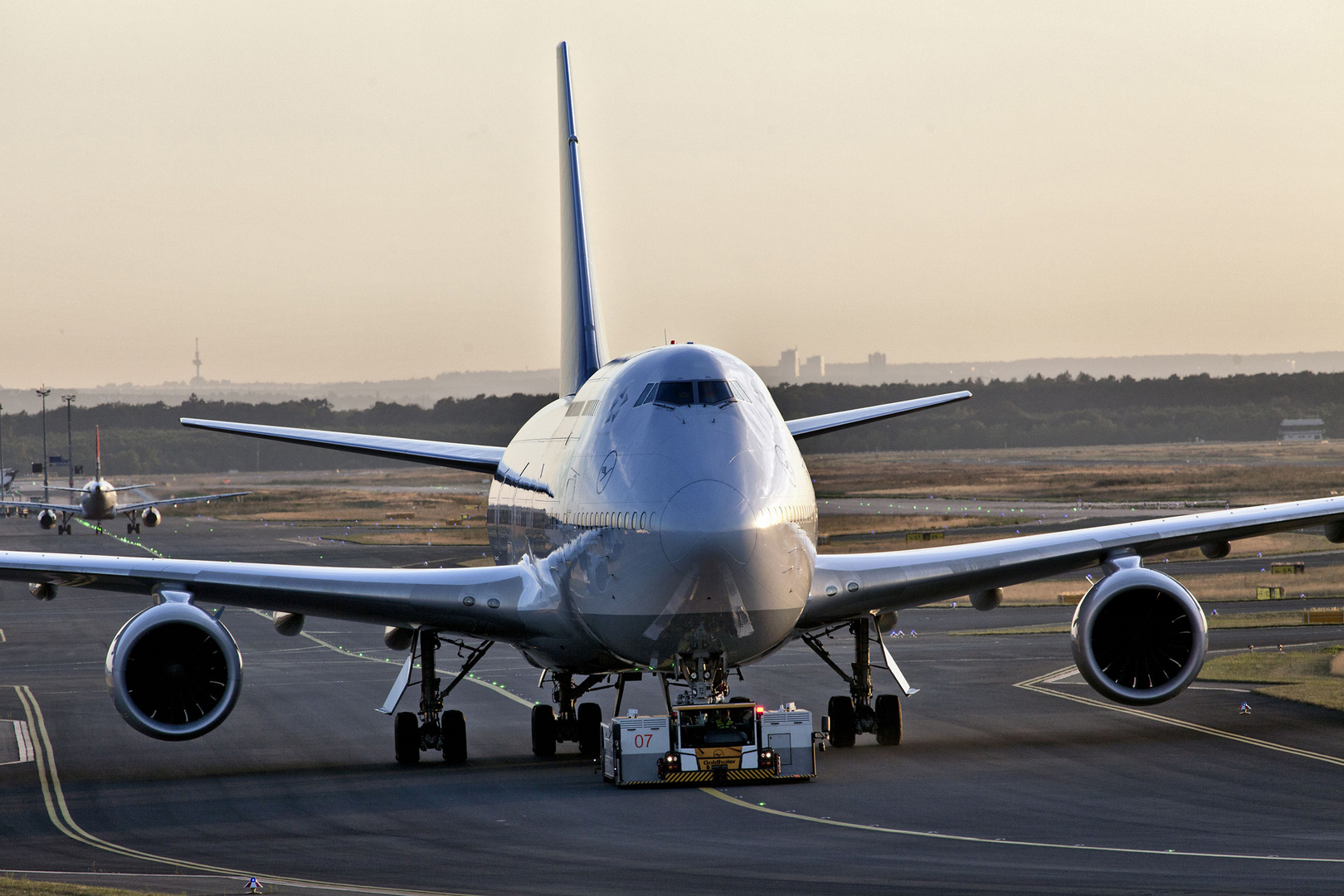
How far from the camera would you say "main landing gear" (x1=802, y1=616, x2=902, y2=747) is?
2633 centimetres

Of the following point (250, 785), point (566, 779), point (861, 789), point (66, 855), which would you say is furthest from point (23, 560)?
point (861, 789)

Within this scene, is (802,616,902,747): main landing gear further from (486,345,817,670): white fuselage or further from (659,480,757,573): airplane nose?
(659,480,757,573): airplane nose

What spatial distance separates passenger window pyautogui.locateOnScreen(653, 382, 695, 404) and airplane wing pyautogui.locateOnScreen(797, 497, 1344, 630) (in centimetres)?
418

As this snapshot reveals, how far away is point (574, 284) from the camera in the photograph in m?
31.2

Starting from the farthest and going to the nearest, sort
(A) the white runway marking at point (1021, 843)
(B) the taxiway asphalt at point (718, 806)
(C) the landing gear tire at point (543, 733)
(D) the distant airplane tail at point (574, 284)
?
(D) the distant airplane tail at point (574, 284)
(C) the landing gear tire at point (543, 733)
(A) the white runway marking at point (1021, 843)
(B) the taxiway asphalt at point (718, 806)

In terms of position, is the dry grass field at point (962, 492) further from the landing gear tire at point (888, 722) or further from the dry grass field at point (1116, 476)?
the landing gear tire at point (888, 722)

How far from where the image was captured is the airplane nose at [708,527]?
18984 millimetres

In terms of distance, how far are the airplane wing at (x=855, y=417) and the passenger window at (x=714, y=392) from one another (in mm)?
5883

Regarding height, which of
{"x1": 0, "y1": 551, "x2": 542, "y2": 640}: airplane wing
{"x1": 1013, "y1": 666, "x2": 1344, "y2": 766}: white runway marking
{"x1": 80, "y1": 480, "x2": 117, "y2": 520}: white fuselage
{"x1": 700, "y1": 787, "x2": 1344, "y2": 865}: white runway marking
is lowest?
{"x1": 1013, "y1": 666, "x2": 1344, "y2": 766}: white runway marking

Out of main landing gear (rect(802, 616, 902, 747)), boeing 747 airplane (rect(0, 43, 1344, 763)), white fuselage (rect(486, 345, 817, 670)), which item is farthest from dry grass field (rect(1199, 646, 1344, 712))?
white fuselage (rect(486, 345, 817, 670))

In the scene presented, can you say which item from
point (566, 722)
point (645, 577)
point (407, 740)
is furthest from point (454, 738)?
point (645, 577)

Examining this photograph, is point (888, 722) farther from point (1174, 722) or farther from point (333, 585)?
point (333, 585)

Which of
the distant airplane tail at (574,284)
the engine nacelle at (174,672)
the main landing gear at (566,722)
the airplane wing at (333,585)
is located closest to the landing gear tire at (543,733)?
the main landing gear at (566,722)

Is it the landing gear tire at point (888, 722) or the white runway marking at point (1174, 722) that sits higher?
the landing gear tire at point (888, 722)
